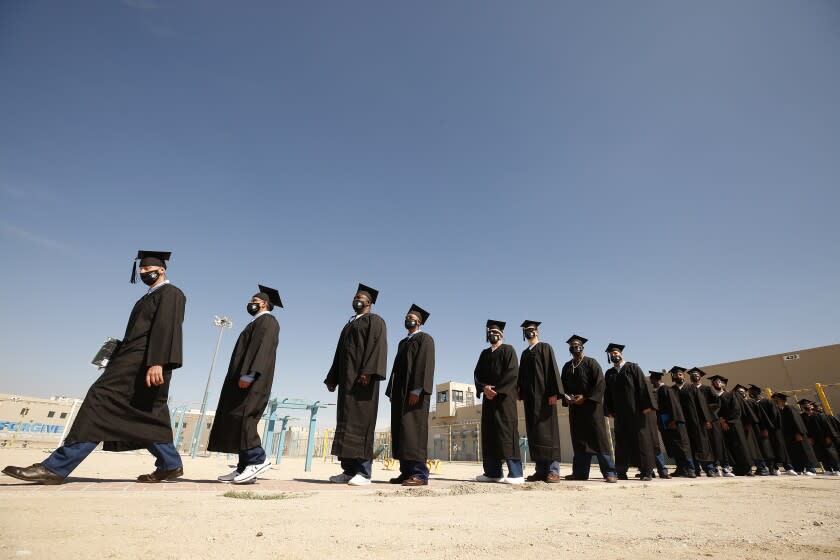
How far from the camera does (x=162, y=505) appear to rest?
293 centimetres

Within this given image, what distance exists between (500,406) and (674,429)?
18.3 ft

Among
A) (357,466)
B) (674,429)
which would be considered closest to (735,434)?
(674,429)

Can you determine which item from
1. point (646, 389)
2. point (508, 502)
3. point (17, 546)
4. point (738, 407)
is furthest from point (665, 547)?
point (738, 407)

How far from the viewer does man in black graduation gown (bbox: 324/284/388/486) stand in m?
5.06

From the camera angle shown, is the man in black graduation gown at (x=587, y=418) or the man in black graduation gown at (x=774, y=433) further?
the man in black graduation gown at (x=774, y=433)

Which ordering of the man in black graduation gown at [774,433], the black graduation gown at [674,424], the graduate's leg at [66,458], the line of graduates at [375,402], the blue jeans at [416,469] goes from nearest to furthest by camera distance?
the graduate's leg at [66,458] → the line of graduates at [375,402] → the blue jeans at [416,469] → the black graduation gown at [674,424] → the man in black graduation gown at [774,433]

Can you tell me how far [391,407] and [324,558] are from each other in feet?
13.5

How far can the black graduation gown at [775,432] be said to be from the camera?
11844 millimetres

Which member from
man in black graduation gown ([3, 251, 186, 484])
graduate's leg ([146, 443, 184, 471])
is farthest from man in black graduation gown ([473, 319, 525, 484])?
man in black graduation gown ([3, 251, 186, 484])

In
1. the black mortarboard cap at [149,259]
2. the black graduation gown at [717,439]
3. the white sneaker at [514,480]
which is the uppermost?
the black mortarboard cap at [149,259]

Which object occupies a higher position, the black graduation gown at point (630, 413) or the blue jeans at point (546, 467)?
the black graduation gown at point (630, 413)

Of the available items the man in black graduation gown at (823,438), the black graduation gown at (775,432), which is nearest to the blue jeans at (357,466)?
the black graduation gown at (775,432)

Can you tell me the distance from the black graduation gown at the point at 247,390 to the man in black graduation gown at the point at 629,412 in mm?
6337

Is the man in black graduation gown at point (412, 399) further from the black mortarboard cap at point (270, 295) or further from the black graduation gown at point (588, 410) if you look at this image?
the black graduation gown at point (588, 410)
